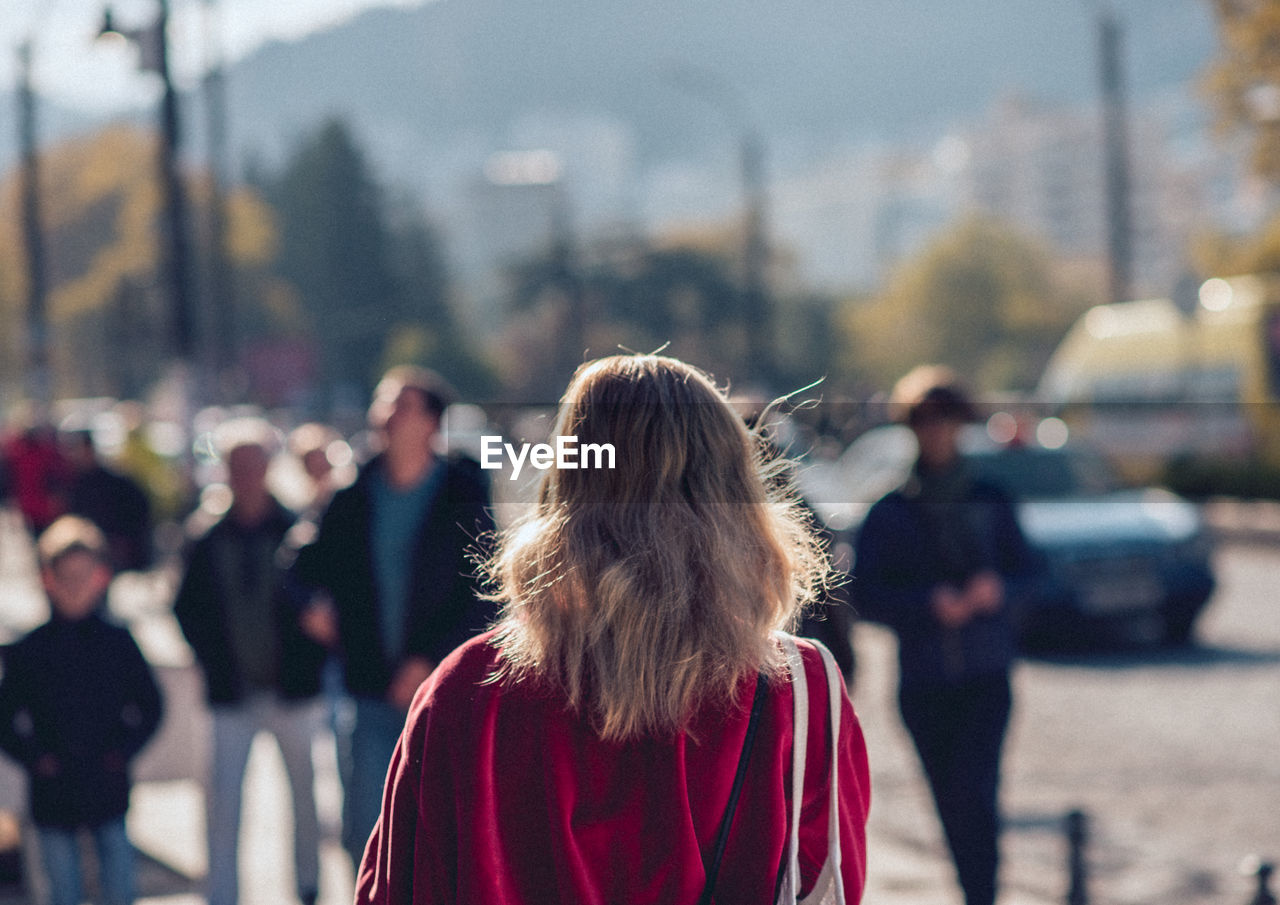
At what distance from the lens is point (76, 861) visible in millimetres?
4512

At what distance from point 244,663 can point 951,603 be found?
7.84ft

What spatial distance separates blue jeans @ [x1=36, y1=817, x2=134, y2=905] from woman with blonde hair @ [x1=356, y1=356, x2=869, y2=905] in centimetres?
278

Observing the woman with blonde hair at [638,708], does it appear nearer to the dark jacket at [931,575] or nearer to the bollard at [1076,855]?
the bollard at [1076,855]

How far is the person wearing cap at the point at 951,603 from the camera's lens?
4.52m

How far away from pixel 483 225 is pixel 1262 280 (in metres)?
89.7

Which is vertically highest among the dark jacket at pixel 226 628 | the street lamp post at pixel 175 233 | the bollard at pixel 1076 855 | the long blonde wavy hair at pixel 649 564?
the street lamp post at pixel 175 233

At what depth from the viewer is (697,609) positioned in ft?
6.45

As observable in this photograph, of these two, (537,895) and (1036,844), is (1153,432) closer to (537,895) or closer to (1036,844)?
(1036,844)

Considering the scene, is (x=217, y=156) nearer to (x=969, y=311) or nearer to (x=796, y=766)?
(x=796, y=766)

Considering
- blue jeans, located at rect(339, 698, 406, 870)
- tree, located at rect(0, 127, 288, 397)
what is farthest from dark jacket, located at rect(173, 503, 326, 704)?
tree, located at rect(0, 127, 288, 397)

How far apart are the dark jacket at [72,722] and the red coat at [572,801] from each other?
2.77 m

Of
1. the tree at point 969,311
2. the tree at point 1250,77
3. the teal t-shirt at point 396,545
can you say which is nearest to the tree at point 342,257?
the tree at point 969,311


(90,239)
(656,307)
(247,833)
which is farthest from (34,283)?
(90,239)

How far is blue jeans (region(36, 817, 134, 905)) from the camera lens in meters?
4.48
